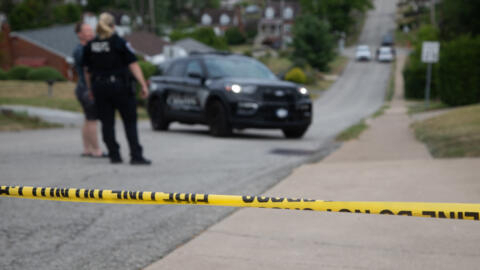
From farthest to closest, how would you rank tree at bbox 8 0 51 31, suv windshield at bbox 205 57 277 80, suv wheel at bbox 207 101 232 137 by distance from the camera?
tree at bbox 8 0 51 31 → suv windshield at bbox 205 57 277 80 → suv wheel at bbox 207 101 232 137

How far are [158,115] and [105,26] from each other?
7.32 meters

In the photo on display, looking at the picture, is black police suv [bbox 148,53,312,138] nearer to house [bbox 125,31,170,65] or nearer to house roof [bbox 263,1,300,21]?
house [bbox 125,31,170,65]

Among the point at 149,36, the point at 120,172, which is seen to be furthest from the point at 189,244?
the point at 149,36

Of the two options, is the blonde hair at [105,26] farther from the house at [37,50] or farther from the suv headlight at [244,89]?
the house at [37,50]

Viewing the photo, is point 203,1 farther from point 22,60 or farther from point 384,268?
point 384,268

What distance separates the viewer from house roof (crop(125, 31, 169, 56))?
66500 mm

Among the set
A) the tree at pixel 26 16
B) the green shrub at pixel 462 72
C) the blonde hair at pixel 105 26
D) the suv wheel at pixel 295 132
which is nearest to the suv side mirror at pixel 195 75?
the suv wheel at pixel 295 132

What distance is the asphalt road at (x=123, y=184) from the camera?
420 cm

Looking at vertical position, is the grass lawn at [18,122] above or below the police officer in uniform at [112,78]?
below

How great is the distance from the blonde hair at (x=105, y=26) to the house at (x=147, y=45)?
55792 millimetres

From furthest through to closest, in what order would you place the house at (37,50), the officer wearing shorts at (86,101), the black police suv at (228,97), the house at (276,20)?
1. the house at (276,20)
2. the house at (37,50)
3. the black police suv at (228,97)
4. the officer wearing shorts at (86,101)

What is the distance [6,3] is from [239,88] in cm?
8686

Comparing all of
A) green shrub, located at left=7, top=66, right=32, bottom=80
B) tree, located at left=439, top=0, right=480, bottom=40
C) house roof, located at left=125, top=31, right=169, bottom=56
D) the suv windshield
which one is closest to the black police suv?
the suv windshield

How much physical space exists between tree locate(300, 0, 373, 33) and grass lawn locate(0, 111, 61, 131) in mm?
80588
